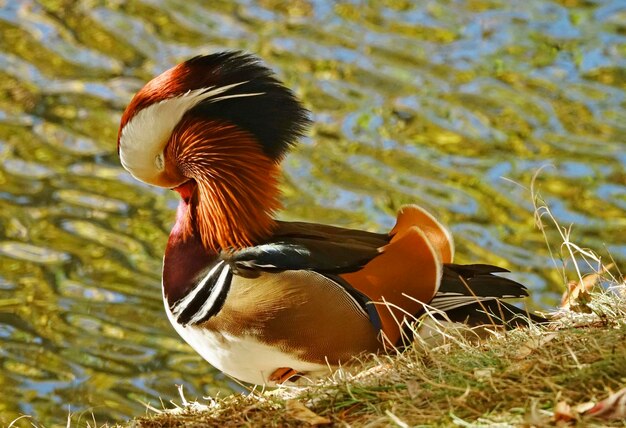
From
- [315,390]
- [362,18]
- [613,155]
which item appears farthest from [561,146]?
[315,390]

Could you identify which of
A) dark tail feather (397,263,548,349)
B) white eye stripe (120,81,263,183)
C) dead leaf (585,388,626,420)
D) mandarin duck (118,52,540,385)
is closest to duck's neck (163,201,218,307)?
mandarin duck (118,52,540,385)

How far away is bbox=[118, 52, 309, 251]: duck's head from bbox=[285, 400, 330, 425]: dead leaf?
1036 mm

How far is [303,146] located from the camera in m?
8.43

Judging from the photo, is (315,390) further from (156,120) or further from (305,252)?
(156,120)

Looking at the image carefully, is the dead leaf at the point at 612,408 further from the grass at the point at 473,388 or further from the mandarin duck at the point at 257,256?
the mandarin duck at the point at 257,256

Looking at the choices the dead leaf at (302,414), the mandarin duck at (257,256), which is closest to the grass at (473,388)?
the dead leaf at (302,414)

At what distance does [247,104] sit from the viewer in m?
4.26

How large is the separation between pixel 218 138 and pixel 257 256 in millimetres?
454

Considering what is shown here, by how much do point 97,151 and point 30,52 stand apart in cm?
153

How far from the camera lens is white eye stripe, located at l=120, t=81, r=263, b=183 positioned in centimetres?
417

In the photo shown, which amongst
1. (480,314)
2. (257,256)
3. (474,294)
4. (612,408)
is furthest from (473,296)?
(612,408)

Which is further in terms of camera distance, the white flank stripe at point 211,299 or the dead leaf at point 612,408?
the white flank stripe at point 211,299

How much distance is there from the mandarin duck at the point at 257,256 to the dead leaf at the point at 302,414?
0.73 meters

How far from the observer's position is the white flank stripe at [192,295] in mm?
4203
